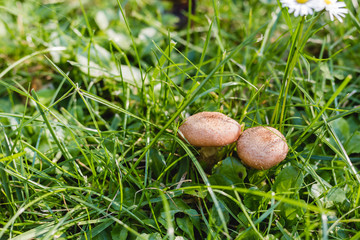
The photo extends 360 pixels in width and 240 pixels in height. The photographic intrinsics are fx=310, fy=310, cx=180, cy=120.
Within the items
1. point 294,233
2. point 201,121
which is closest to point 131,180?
point 201,121

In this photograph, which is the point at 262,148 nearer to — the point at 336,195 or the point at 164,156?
the point at 336,195

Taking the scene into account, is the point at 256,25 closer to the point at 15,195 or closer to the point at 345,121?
the point at 345,121

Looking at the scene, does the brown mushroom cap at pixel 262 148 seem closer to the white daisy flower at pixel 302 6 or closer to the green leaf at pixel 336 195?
the green leaf at pixel 336 195

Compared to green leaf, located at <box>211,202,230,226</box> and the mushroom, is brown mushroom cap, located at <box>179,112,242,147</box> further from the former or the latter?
green leaf, located at <box>211,202,230,226</box>

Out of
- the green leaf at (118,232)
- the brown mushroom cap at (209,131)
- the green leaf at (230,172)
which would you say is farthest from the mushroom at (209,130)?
the green leaf at (118,232)

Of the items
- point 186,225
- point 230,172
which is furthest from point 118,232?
point 230,172

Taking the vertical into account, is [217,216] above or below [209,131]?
below

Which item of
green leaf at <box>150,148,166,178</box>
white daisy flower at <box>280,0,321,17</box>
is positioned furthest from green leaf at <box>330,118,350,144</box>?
green leaf at <box>150,148,166,178</box>
